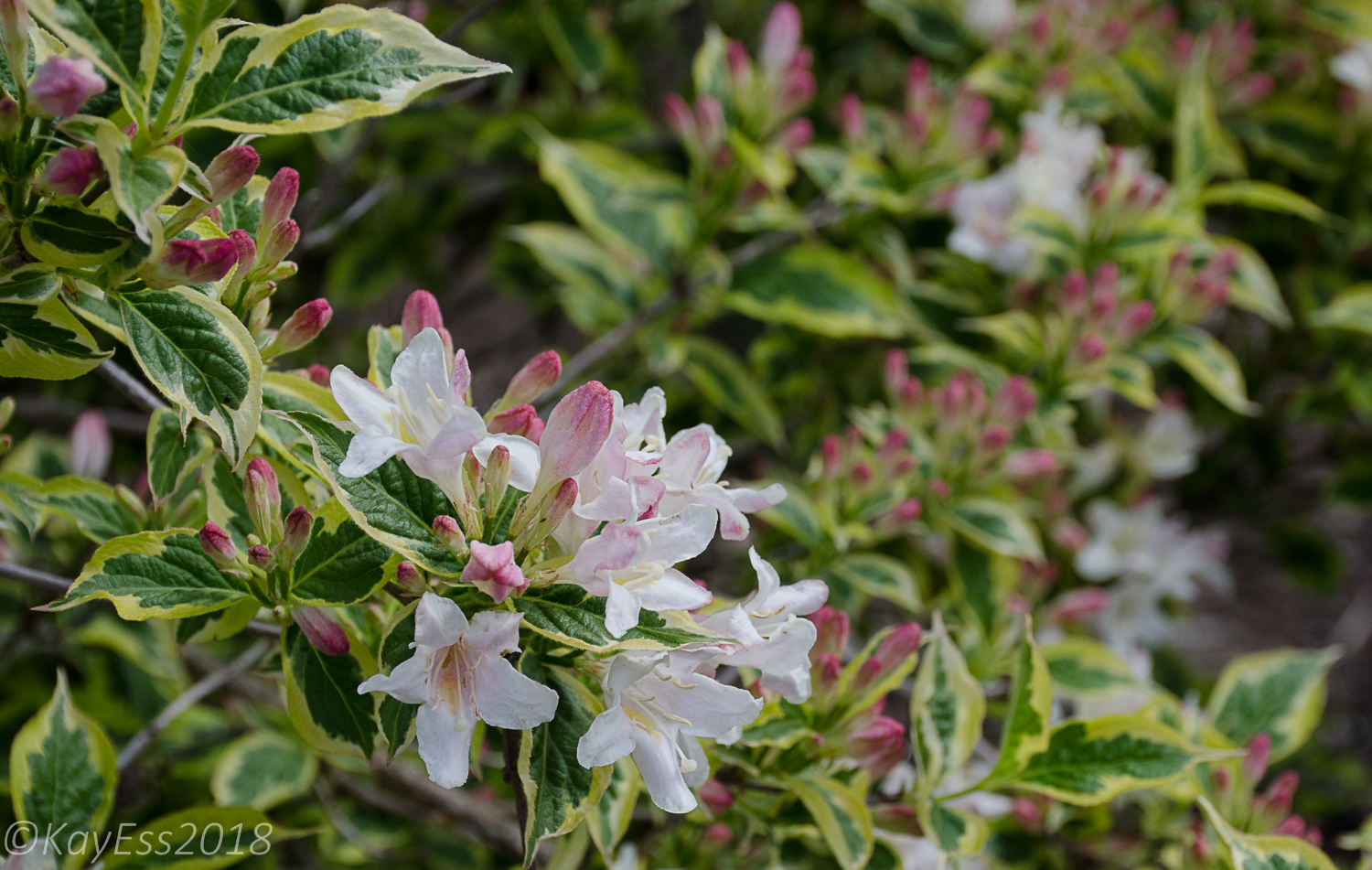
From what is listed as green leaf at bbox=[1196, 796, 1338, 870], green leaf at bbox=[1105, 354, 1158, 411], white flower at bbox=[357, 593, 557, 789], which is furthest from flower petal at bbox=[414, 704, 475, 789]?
green leaf at bbox=[1105, 354, 1158, 411]

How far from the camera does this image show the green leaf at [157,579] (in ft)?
2.20

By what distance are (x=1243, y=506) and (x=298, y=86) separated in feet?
7.92

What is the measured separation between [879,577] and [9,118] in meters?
1.06

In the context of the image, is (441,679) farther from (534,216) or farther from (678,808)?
(534,216)

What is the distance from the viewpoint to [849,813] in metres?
0.88

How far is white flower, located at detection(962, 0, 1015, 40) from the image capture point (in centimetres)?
185

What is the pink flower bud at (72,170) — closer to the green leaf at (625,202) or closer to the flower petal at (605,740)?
the flower petal at (605,740)

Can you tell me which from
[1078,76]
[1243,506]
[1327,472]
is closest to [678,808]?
[1078,76]

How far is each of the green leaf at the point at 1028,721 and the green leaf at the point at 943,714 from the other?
32 mm

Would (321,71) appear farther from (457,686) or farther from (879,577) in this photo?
(879,577)

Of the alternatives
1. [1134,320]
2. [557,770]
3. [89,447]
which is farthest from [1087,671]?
[89,447]

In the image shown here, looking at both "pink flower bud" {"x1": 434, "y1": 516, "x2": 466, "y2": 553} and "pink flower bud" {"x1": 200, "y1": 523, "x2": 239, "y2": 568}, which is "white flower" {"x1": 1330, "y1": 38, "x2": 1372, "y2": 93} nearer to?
"pink flower bud" {"x1": 434, "y1": 516, "x2": 466, "y2": 553}

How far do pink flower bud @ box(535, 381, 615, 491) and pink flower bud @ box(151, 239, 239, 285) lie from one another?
0.23m

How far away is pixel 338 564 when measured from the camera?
2.36 ft
